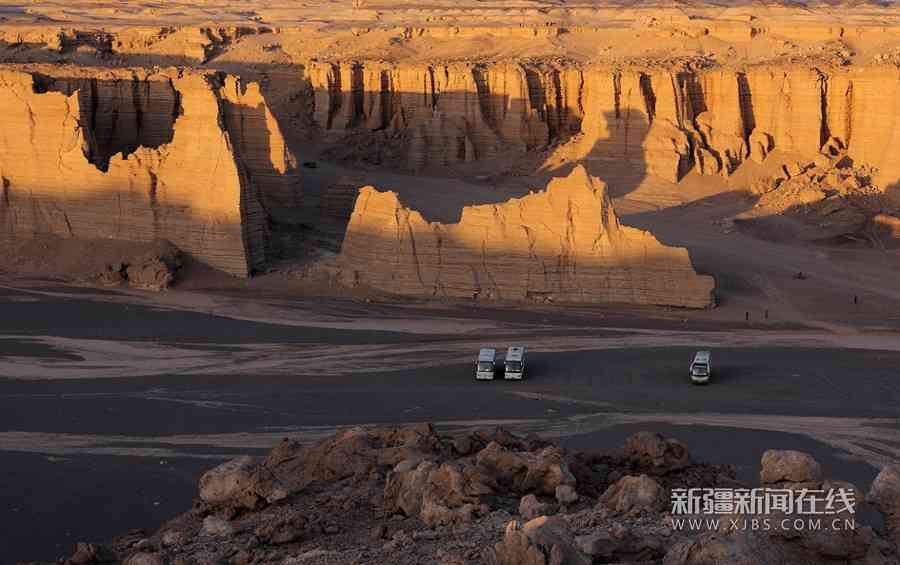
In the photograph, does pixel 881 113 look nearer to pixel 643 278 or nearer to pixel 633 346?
pixel 643 278

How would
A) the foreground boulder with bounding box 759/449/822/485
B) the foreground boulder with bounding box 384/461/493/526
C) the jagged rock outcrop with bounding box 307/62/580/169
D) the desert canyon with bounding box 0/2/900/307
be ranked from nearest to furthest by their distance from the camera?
the foreground boulder with bounding box 759/449/822/485
the foreground boulder with bounding box 384/461/493/526
the desert canyon with bounding box 0/2/900/307
the jagged rock outcrop with bounding box 307/62/580/169

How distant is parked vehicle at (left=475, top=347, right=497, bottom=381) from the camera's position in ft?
90.4

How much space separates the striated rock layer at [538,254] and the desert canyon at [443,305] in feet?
0.22

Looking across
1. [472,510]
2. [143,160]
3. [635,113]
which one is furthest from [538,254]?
[472,510]

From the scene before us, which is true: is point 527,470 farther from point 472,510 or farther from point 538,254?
point 538,254

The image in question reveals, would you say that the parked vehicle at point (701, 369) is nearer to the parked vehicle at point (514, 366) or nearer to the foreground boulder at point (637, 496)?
the parked vehicle at point (514, 366)

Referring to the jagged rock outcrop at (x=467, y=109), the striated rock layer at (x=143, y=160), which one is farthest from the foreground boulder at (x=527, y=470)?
the jagged rock outcrop at (x=467, y=109)

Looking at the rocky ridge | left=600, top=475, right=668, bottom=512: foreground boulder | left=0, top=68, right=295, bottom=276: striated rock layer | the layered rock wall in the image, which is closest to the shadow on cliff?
the layered rock wall

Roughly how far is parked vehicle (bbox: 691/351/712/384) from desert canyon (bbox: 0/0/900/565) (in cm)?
34

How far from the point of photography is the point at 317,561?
534 inches

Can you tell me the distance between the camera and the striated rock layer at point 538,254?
109 ft

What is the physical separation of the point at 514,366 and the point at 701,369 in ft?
11.9

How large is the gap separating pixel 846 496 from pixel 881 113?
36.1m

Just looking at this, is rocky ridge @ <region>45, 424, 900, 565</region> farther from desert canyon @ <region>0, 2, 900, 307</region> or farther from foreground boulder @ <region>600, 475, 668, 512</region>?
desert canyon @ <region>0, 2, 900, 307</region>
